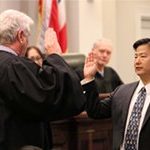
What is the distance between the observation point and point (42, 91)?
90.4 inches

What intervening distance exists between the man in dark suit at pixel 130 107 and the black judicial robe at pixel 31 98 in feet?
1.45

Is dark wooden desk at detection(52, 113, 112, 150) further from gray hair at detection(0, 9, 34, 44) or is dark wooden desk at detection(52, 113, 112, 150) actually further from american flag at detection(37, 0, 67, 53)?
american flag at detection(37, 0, 67, 53)

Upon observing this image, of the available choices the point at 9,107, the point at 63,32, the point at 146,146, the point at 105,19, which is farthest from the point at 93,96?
the point at 105,19

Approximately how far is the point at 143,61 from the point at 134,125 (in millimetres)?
434

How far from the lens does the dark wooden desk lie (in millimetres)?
3270

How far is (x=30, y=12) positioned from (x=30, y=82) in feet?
12.6

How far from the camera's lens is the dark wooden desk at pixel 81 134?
3.27 m

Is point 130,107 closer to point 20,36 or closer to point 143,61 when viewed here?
point 143,61

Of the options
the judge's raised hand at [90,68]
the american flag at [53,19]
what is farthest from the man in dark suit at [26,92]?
the american flag at [53,19]

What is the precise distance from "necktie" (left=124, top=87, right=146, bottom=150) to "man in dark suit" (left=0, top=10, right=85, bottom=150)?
446 millimetres

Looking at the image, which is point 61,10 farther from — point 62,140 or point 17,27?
point 17,27

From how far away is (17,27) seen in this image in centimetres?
239

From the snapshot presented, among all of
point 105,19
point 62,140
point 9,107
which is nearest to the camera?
point 9,107

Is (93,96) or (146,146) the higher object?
(93,96)
